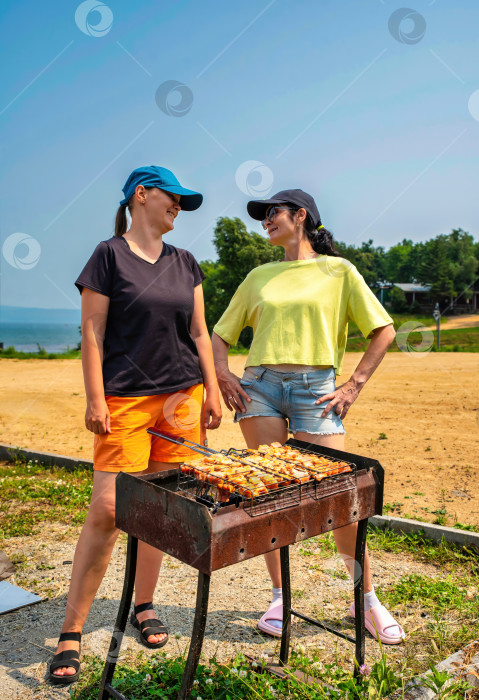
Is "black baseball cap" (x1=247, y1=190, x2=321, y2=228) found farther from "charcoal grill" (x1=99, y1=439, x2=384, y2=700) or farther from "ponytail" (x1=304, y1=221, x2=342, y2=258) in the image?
"charcoal grill" (x1=99, y1=439, x2=384, y2=700)

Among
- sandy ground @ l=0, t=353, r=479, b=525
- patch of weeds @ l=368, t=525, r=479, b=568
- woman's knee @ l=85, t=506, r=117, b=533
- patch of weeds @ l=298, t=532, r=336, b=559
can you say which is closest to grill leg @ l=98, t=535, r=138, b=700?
woman's knee @ l=85, t=506, r=117, b=533

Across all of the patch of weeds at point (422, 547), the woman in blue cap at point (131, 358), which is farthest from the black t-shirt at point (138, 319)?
the patch of weeds at point (422, 547)

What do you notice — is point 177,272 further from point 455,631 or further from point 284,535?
point 455,631

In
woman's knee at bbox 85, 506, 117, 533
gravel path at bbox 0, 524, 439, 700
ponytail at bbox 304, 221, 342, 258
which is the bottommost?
gravel path at bbox 0, 524, 439, 700

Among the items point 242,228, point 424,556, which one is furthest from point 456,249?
point 424,556

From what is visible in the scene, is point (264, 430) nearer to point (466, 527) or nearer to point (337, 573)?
point (337, 573)

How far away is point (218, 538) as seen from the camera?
2205 mm

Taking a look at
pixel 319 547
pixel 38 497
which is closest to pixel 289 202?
pixel 319 547

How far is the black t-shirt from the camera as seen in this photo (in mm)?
3025

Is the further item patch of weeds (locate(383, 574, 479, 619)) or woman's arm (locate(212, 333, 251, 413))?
patch of weeds (locate(383, 574, 479, 619))

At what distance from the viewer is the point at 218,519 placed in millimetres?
2219

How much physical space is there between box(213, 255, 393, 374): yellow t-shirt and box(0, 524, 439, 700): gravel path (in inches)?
61.8

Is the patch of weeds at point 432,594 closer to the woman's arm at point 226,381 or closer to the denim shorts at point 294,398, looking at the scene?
the denim shorts at point 294,398

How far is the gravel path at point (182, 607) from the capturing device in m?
3.28
